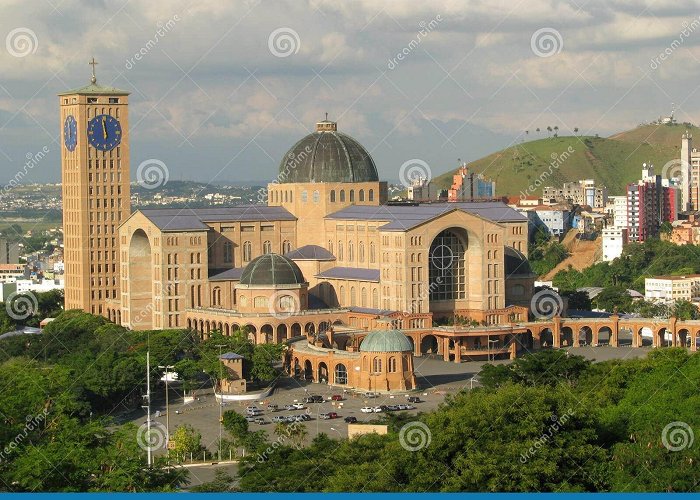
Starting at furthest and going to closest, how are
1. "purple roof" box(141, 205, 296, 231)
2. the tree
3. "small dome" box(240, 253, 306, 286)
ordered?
"purple roof" box(141, 205, 296, 231), "small dome" box(240, 253, 306, 286), the tree

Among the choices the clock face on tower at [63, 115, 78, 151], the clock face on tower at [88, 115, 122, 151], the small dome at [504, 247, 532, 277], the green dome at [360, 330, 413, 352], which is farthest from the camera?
the clock face on tower at [88, 115, 122, 151]

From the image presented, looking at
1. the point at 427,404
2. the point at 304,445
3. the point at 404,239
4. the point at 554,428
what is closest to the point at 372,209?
the point at 404,239

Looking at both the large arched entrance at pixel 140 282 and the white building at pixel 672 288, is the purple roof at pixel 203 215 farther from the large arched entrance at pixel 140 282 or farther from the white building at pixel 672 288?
the white building at pixel 672 288

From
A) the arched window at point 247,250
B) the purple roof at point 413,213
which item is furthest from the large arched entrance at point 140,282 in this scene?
the purple roof at point 413,213

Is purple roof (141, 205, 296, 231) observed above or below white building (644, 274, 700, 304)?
above

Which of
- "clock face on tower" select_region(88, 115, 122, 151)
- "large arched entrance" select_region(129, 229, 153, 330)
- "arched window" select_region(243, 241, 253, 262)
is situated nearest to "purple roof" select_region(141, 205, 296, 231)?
"arched window" select_region(243, 241, 253, 262)

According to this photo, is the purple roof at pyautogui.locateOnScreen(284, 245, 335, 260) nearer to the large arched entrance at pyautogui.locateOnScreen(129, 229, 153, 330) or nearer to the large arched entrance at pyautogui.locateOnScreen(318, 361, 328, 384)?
the large arched entrance at pyautogui.locateOnScreen(129, 229, 153, 330)
